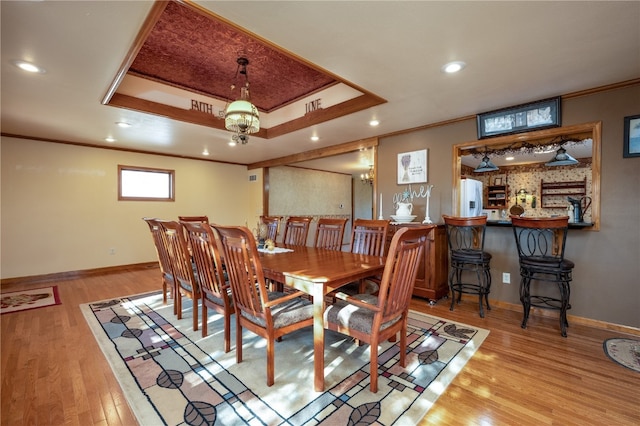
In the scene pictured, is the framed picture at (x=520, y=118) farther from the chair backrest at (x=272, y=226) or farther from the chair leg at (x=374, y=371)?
the chair leg at (x=374, y=371)

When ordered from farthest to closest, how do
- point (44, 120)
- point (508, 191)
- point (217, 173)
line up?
point (508, 191), point (217, 173), point (44, 120)

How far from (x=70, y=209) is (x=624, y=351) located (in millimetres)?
7307

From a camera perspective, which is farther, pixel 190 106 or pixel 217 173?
pixel 217 173

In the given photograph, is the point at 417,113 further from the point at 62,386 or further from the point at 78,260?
the point at 78,260

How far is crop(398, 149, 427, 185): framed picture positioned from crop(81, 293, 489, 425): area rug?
6.58ft

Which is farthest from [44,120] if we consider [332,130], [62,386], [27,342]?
[332,130]

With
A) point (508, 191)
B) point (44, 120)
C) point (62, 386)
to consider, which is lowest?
point (62, 386)

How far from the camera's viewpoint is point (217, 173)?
679 centimetres

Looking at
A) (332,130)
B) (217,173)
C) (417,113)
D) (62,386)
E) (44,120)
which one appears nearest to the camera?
(62,386)

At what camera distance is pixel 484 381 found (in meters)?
1.90

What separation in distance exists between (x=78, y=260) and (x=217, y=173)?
310 cm

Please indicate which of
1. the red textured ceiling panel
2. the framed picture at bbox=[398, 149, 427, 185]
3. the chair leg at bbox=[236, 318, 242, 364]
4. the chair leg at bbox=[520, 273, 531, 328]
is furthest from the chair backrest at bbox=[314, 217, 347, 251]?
the chair leg at bbox=[520, 273, 531, 328]

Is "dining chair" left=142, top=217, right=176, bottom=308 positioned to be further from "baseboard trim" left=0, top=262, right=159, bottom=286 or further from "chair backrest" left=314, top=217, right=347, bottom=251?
"baseboard trim" left=0, top=262, right=159, bottom=286

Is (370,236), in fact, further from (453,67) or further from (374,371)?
(453,67)
